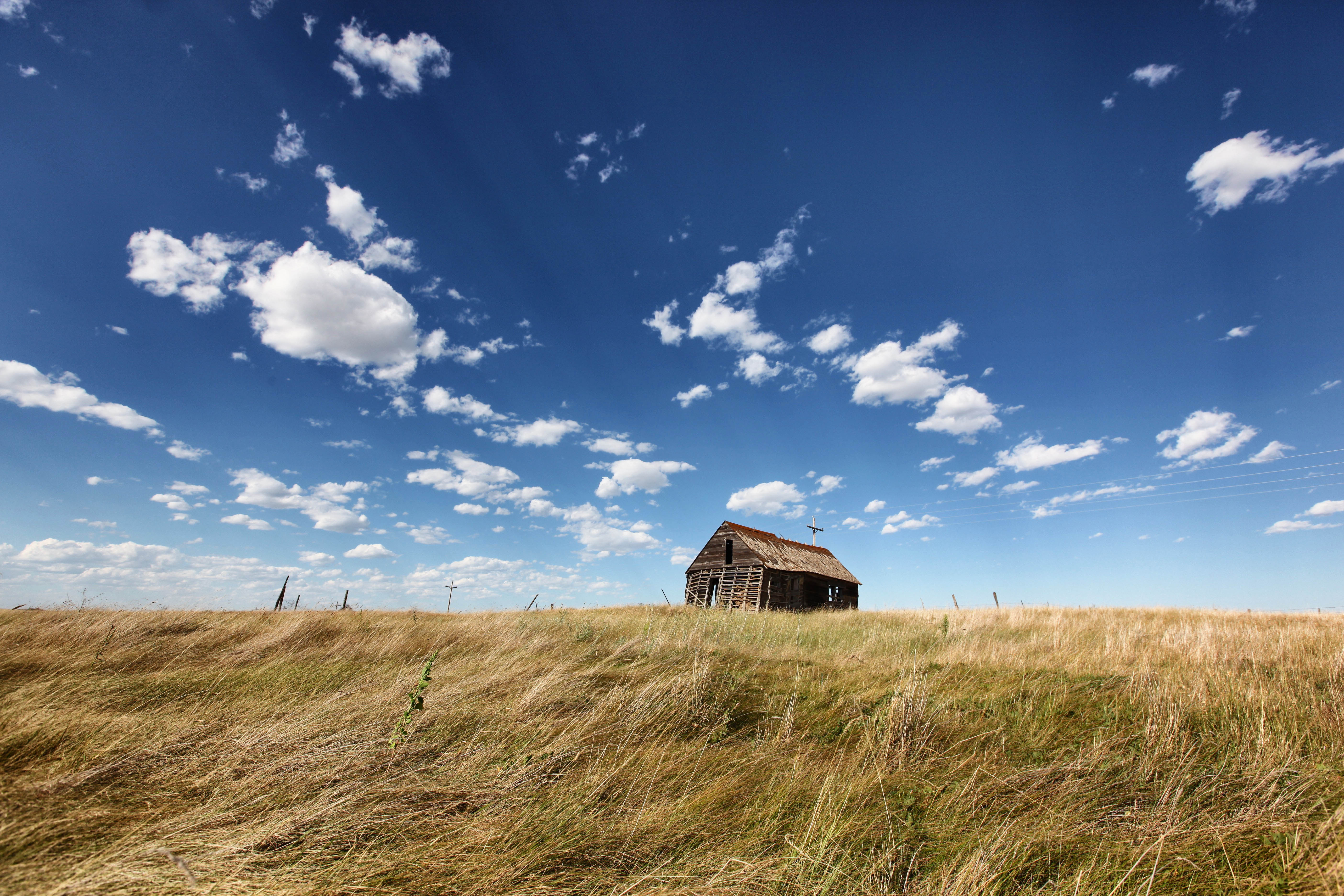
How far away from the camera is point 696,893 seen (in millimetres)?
2486

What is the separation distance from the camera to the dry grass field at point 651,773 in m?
2.62

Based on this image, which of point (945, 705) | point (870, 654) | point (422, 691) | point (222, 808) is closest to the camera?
point (222, 808)

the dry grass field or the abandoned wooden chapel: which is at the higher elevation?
Result: the abandoned wooden chapel

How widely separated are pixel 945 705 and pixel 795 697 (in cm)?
155

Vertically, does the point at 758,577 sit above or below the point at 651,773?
above

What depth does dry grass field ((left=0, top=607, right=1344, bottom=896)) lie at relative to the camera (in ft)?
8.61

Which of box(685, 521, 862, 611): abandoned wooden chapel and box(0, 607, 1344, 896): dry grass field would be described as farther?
box(685, 521, 862, 611): abandoned wooden chapel

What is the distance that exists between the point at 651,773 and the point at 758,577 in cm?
2041

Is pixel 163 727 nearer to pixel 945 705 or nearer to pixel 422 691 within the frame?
pixel 422 691

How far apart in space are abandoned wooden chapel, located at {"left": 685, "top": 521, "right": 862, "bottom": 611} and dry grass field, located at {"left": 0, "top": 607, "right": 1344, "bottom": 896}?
1639 centimetres

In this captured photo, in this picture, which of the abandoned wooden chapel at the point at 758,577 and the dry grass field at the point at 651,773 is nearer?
the dry grass field at the point at 651,773

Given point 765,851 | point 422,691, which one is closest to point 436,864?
point 765,851

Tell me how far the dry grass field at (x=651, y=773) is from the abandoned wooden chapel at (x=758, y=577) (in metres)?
16.4

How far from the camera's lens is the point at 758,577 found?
23484 mm
